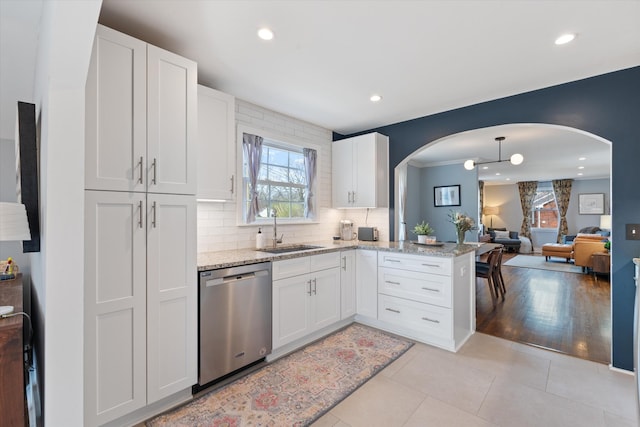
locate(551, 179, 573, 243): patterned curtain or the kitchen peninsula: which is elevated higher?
locate(551, 179, 573, 243): patterned curtain

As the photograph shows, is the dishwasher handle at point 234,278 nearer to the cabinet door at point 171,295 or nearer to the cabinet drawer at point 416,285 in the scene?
the cabinet door at point 171,295

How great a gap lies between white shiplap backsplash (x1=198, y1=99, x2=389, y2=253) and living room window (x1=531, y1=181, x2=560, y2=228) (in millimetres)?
9397

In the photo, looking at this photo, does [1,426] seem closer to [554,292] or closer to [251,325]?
[251,325]

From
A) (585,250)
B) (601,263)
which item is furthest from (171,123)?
(585,250)

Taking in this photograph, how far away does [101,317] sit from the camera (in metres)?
1.62

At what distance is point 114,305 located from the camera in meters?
1.66

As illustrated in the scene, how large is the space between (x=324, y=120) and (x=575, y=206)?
10.3 metres

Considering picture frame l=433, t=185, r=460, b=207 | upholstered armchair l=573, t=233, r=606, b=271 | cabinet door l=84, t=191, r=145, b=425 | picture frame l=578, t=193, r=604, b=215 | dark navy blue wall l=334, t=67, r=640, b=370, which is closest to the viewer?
cabinet door l=84, t=191, r=145, b=425

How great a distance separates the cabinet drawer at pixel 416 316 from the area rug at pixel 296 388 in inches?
7.7

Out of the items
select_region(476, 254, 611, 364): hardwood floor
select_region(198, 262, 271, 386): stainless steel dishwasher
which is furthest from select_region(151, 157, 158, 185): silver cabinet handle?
select_region(476, 254, 611, 364): hardwood floor

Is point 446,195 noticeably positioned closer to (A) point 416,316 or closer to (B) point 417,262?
(B) point 417,262

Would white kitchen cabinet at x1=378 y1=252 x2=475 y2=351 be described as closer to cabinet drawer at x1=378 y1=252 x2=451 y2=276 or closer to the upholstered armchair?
cabinet drawer at x1=378 y1=252 x2=451 y2=276

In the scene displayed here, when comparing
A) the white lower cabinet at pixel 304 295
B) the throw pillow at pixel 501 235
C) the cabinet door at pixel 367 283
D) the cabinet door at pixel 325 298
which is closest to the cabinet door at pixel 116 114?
the white lower cabinet at pixel 304 295

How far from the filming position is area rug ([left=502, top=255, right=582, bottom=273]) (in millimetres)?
6664
